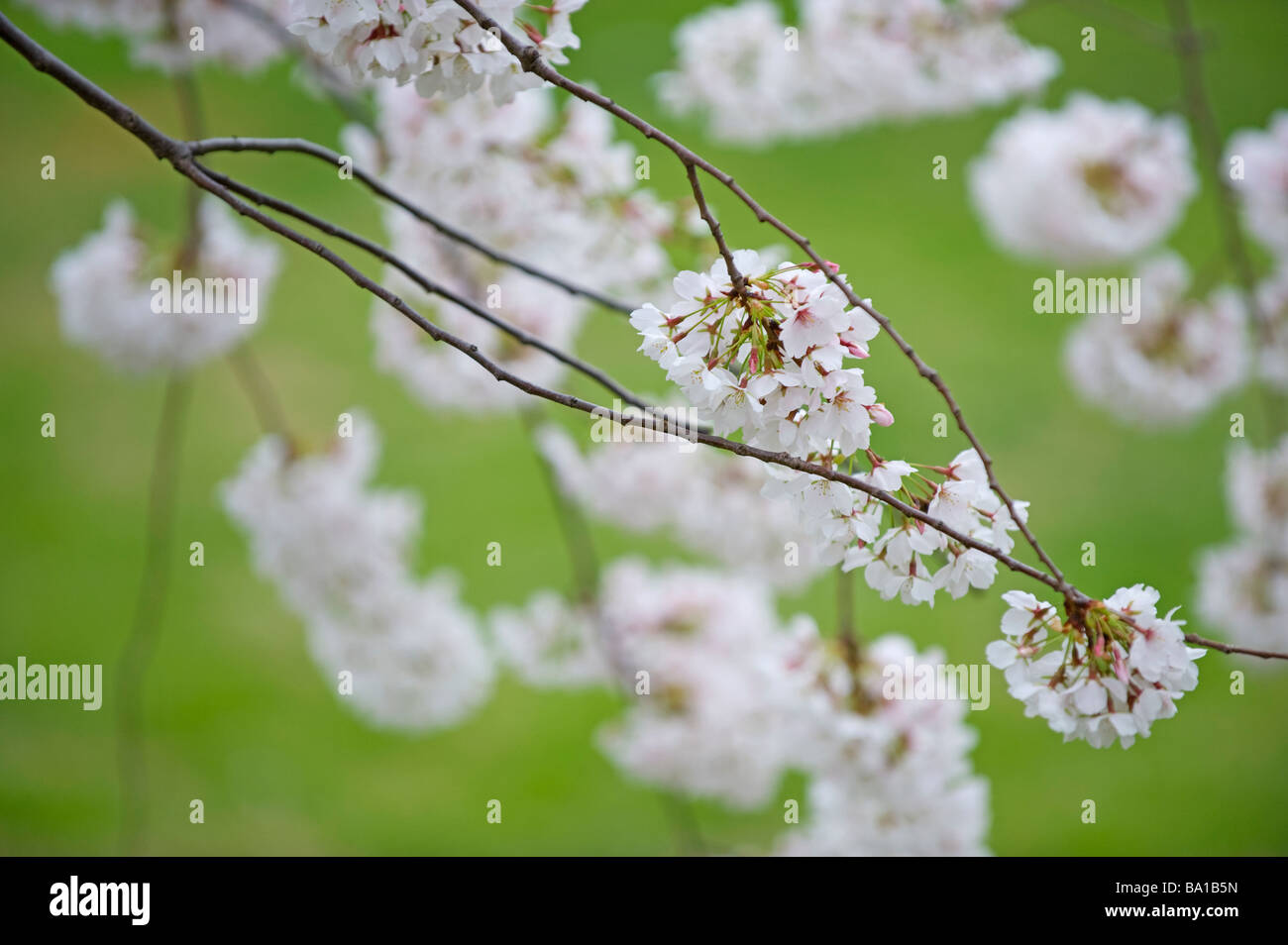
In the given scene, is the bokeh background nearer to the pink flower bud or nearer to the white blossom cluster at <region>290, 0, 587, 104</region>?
the pink flower bud

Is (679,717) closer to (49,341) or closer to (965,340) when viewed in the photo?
(965,340)

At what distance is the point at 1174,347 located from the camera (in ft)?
5.24

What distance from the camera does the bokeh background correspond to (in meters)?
2.14

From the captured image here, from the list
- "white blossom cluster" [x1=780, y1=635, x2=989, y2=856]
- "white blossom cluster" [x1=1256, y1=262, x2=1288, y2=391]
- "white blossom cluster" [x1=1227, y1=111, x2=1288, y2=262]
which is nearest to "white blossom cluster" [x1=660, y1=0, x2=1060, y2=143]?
"white blossom cluster" [x1=1227, y1=111, x2=1288, y2=262]

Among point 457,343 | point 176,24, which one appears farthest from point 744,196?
point 176,24

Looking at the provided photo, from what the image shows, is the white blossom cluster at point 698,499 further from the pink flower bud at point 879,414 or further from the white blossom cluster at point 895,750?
the pink flower bud at point 879,414

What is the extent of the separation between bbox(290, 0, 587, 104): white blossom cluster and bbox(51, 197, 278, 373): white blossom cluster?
765 mm

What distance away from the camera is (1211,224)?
3768 millimetres

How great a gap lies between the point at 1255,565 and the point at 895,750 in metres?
0.76

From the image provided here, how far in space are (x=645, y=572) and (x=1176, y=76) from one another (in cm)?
350

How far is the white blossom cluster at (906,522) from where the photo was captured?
581 mm

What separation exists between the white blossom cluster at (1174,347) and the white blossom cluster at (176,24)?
1.26m

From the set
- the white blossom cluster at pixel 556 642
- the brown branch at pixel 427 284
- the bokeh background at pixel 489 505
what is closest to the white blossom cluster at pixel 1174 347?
the bokeh background at pixel 489 505
